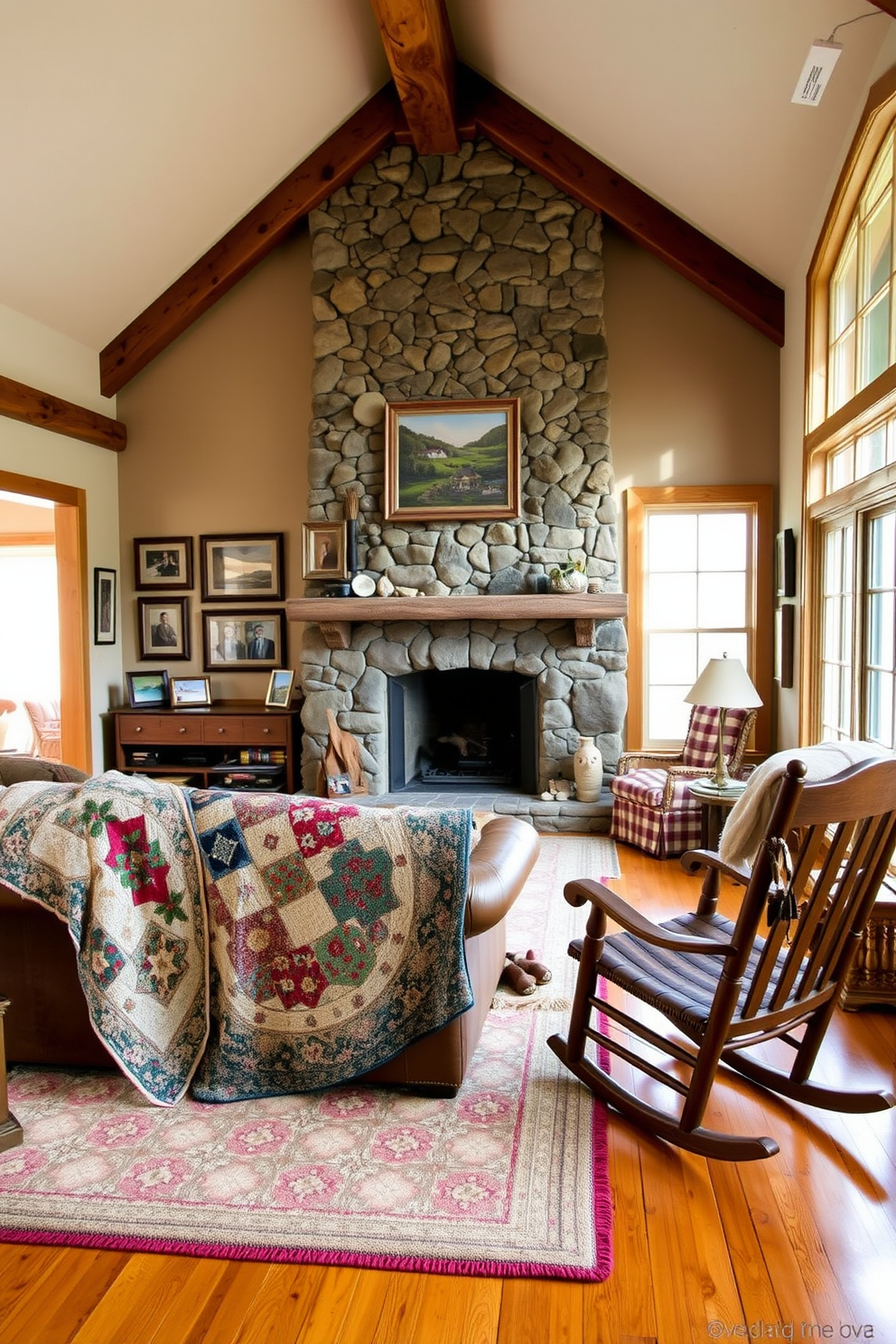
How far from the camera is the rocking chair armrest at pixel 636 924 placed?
2.14 m

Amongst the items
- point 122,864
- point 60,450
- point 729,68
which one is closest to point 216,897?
point 122,864

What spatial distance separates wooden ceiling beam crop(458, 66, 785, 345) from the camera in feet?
18.7

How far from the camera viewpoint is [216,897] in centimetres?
249

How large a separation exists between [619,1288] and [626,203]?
576 cm

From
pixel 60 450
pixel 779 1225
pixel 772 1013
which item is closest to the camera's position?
pixel 779 1225

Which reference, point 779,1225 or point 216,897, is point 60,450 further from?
point 779,1225

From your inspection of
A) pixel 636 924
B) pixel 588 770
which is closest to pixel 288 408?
pixel 588 770

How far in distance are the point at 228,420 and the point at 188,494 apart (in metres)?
0.61

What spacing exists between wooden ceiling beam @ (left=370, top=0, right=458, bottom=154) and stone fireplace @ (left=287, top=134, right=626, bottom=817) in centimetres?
27

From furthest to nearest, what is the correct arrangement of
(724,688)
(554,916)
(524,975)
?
(724,688)
(554,916)
(524,975)

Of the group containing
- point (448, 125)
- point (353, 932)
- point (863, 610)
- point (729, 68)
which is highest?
point (448, 125)

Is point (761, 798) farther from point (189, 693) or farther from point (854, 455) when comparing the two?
point (189, 693)

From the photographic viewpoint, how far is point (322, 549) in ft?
20.1

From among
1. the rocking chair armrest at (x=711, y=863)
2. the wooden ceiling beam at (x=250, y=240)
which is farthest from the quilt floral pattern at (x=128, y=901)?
the wooden ceiling beam at (x=250, y=240)
